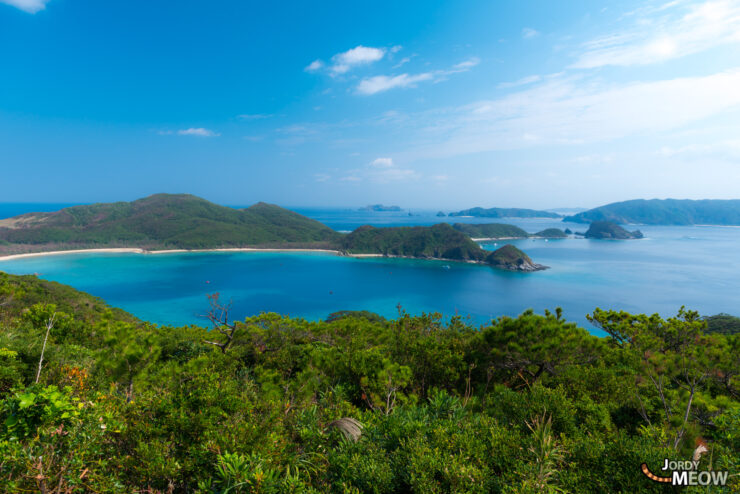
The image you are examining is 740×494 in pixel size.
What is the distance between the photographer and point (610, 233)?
15400cm

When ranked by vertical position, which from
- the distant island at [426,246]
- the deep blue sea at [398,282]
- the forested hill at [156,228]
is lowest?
the deep blue sea at [398,282]

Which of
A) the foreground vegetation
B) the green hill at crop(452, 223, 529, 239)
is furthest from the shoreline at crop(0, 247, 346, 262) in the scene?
the foreground vegetation

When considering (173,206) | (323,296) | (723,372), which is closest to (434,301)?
(323,296)

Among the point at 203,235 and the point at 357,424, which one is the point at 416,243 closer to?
the point at 203,235

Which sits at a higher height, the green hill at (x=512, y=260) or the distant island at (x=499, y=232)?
the distant island at (x=499, y=232)

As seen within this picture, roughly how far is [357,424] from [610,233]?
189080 millimetres

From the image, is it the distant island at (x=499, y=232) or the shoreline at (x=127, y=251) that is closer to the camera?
the shoreline at (x=127, y=251)

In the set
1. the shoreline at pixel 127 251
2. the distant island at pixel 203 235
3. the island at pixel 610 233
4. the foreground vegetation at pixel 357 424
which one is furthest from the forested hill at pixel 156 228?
the foreground vegetation at pixel 357 424

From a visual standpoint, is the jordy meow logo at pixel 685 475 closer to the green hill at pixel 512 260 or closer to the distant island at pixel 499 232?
the green hill at pixel 512 260

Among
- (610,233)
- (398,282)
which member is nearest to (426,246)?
(398,282)

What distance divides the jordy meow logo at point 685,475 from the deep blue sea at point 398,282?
169ft

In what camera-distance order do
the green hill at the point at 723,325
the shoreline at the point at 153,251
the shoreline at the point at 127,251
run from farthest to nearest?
the shoreline at the point at 153,251 → the shoreline at the point at 127,251 → the green hill at the point at 723,325

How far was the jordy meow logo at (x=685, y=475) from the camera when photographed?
354 cm

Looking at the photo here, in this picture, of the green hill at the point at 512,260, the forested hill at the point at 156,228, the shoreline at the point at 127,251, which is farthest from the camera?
the forested hill at the point at 156,228
